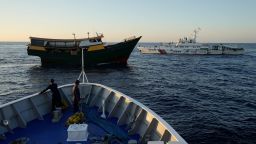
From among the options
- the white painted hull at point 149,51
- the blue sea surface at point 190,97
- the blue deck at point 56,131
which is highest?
the blue deck at point 56,131

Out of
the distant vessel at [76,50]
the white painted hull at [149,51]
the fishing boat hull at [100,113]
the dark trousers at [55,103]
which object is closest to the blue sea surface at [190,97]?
the distant vessel at [76,50]

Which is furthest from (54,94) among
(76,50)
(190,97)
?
(76,50)

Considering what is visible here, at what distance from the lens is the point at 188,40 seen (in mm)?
83562

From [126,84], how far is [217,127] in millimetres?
19073

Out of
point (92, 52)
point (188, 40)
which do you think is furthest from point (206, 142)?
point (188, 40)

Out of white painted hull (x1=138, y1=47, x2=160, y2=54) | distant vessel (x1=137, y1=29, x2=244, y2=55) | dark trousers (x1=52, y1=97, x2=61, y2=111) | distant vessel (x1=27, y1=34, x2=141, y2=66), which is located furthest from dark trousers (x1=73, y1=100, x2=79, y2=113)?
white painted hull (x1=138, y1=47, x2=160, y2=54)

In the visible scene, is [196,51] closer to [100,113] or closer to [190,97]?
[190,97]

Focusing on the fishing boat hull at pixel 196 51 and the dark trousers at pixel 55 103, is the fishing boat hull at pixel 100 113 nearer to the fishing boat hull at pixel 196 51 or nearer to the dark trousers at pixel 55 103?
the dark trousers at pixel 55 103

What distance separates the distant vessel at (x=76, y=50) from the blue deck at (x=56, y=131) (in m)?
39.2

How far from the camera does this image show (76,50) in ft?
165

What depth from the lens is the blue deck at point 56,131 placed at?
912 cm

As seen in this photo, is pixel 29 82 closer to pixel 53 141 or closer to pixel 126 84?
pixel 126 84

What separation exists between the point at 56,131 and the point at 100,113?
2.31 metres

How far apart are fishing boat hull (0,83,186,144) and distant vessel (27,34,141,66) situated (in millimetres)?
37367
